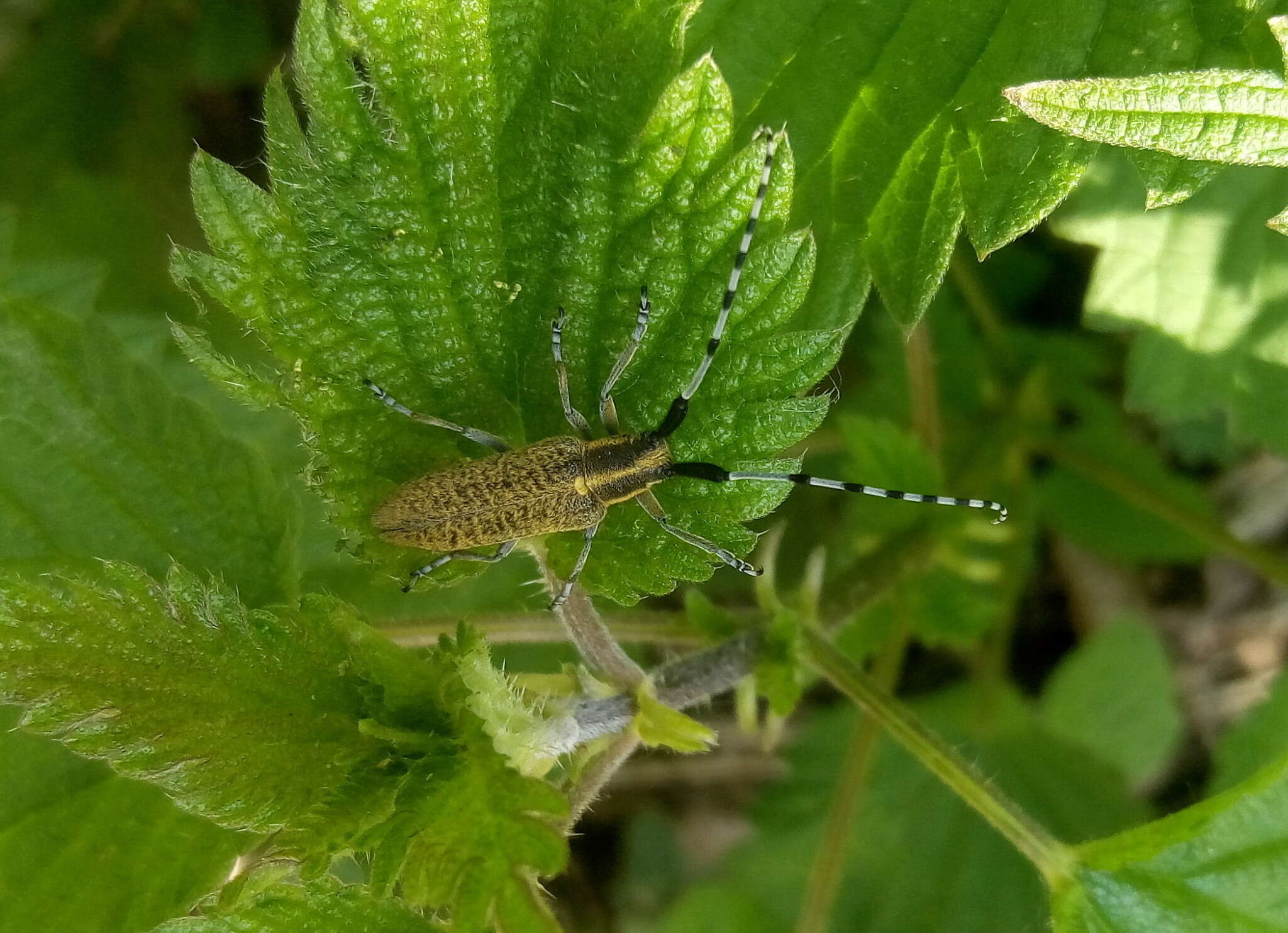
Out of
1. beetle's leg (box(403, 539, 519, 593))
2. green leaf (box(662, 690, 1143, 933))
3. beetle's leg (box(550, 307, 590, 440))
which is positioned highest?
beetle's leg (box(550, 307, 590, 440))

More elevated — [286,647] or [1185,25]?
[1185,25]

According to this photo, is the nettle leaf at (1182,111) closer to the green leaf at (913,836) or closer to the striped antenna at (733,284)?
the striped antenna at (733,284)

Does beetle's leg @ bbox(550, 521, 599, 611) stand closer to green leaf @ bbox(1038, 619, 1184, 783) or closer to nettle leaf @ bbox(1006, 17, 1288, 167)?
nettle leaf @ bbox(1006, 17, 1288, 167)

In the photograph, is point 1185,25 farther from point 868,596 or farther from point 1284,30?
point 868,596

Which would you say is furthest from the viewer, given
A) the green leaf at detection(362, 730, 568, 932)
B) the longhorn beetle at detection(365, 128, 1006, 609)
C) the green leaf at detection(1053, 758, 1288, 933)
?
the longhorn beetle at detection(365, 128, 1006, 609)

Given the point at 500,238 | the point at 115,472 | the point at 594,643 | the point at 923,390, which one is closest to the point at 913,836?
the point at 923,390

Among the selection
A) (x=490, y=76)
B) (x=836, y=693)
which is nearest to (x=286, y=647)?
(x=490, y=76)

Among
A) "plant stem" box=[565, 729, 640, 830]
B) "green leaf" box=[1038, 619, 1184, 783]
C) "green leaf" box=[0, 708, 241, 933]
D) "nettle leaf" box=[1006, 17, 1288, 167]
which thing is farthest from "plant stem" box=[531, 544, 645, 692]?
"green leaf" box=[1038, 619, 1184, 783]
